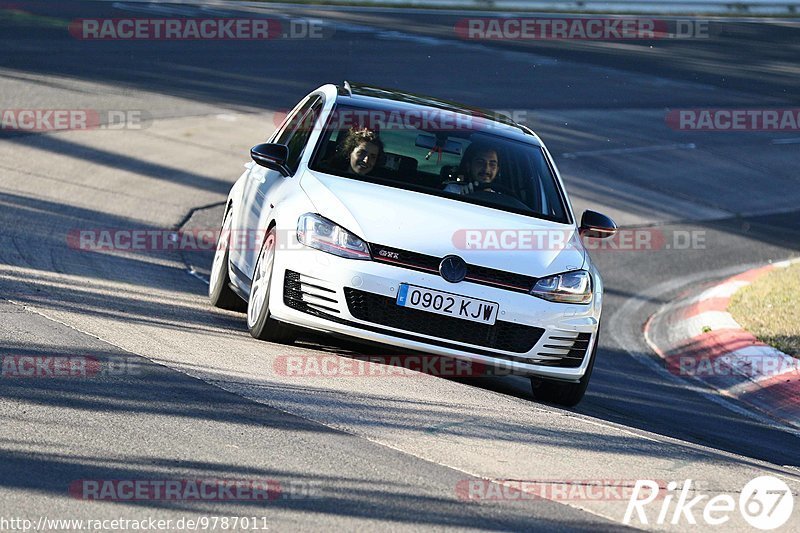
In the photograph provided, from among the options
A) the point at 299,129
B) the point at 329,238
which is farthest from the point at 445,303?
the point at 299,129

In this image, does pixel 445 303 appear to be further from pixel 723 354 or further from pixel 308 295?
pixel 723 354

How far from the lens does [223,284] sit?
30.1 feet

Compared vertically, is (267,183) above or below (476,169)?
below

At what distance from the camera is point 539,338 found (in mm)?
7418

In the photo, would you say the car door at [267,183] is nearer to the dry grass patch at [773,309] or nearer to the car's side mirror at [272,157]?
the car's side mirror at [272,157]

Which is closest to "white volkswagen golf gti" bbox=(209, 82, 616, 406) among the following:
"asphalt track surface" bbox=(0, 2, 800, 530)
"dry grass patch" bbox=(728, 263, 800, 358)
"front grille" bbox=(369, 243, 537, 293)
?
"front grille" bbox=(369, 243, 537, 293)

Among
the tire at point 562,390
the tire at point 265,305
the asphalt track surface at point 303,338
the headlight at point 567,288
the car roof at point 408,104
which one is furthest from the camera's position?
the car roof at point 408,104

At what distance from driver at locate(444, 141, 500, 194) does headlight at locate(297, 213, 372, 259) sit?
3.28ft

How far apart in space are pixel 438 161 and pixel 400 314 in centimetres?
140

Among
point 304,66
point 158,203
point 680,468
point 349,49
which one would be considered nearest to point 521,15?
point 349,49

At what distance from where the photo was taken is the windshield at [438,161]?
320 inches

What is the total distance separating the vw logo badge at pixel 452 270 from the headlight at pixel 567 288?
0.43 meters

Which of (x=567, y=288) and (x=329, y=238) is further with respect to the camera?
(x=567, y=288)

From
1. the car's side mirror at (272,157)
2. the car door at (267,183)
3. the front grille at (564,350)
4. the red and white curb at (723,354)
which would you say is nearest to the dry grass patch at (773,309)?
the red and white curb at (723,354)
